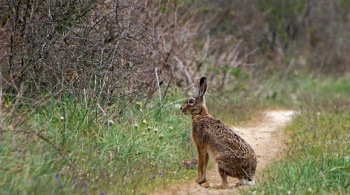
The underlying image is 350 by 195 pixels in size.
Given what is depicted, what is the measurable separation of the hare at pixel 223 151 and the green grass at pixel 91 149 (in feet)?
1.34

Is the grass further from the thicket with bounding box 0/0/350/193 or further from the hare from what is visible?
the hare

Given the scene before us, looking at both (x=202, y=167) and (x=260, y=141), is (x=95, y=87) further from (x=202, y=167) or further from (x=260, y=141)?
(x=260, y=141)

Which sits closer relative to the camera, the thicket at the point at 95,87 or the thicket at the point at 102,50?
the thicket at the point at 95,87

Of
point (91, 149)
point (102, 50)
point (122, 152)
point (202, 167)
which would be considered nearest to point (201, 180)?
point (202, 167)

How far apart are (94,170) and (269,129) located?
6024mm

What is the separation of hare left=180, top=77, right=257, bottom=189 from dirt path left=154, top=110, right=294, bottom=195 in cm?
16

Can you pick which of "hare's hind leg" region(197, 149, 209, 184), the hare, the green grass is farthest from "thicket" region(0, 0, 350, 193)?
the hare

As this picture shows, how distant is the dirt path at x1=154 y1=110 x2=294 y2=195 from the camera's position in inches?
319

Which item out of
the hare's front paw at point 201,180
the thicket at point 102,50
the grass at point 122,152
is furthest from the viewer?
the thicket at point 102,50

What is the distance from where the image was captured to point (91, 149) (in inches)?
312

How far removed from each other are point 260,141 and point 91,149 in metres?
4.20

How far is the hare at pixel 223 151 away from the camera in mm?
8047

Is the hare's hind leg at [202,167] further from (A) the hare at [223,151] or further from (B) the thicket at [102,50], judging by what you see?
(B) the thicket at [102,50]

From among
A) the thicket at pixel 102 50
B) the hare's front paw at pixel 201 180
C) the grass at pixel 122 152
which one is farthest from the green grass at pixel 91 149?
the thicket at pixel 102 50
